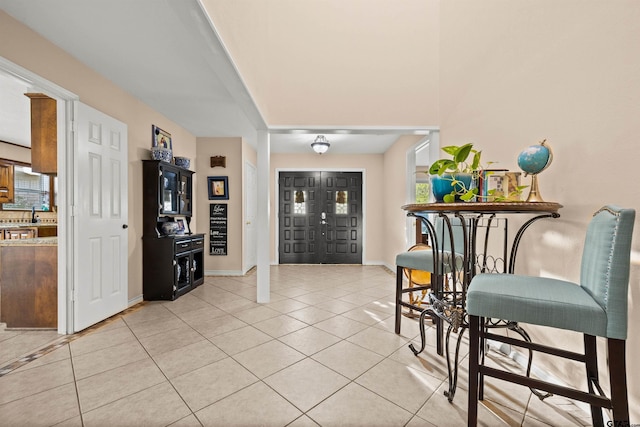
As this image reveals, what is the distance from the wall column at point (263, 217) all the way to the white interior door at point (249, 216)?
67.7 inches

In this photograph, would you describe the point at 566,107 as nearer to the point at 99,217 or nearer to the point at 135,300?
the point at 99,217

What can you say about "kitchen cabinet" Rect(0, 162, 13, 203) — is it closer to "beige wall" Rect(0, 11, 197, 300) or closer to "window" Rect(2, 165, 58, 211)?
"window" Rect(2, 165, 58, 211)

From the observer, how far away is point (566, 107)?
5.14 ft

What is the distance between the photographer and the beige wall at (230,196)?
15.9 ft

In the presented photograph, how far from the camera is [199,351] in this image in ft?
6.89

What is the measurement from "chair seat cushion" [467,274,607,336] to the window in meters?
7.90

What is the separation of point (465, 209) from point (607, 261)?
1.79 feet

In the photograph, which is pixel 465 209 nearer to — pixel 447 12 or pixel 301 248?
pixel 447 12

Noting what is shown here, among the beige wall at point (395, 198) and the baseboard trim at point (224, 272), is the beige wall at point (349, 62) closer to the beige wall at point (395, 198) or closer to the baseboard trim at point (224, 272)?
the beige wall at point (395, 198)

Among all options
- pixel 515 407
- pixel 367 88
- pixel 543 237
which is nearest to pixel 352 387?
pixel 515 407

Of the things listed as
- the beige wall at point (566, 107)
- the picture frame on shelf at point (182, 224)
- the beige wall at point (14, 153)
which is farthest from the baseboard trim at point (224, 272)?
the beige wall at point (14, 153)

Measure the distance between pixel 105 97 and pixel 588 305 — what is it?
4111mm

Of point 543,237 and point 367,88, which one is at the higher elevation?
point 367,88

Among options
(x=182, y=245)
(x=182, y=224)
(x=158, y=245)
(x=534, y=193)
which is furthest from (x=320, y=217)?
(x=534, y=193)
